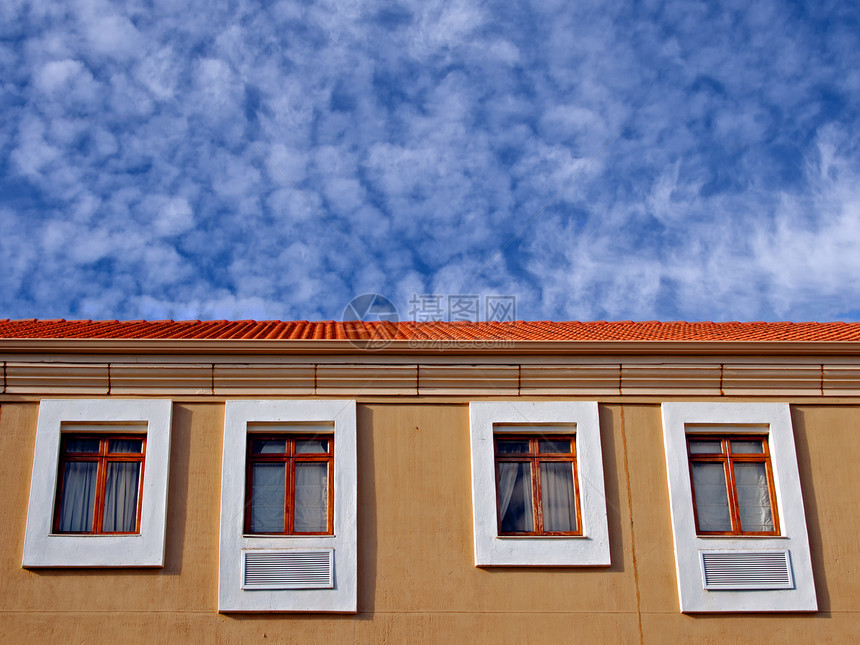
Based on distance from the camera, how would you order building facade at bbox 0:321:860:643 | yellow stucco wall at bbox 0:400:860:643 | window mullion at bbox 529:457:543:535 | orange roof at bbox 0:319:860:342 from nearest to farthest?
yellow stucco wall at bbox 0:400:860:643 → building facade at bbox 0:321:860:643 → window mullion at bbox 529:457:543:535 → orange roof at bbox 0:319:860:342

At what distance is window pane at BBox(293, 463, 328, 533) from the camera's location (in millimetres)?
11312

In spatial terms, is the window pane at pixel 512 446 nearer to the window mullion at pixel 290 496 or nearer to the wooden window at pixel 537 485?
the wooden window at pixel 537 485

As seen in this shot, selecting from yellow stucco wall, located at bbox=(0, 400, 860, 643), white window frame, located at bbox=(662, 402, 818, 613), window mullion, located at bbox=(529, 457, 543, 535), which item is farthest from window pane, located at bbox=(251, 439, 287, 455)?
white window frame, located at bbox=(662, 402, 818, 613)

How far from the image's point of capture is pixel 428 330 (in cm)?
1423

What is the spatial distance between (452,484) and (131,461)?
4047 millimetres

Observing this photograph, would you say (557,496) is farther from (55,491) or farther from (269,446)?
(55,491)

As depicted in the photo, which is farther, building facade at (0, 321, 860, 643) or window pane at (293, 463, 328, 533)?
window pane at (293, 463, 328, 533)

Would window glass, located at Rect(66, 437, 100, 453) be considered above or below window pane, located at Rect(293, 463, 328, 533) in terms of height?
above

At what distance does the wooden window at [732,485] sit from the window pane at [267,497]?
5210 millimetres

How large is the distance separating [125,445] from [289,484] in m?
2.15

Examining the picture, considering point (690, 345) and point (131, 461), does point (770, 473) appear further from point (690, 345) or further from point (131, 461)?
point (131, 461)

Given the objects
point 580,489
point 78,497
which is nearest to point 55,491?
point 78,497

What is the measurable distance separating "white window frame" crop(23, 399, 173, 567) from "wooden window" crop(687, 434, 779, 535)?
21.9 feet

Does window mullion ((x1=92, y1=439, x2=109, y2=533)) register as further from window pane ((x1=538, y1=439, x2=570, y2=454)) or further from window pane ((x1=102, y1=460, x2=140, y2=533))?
window pane ((x1=538, y1=439, x2=570, y2=454))
